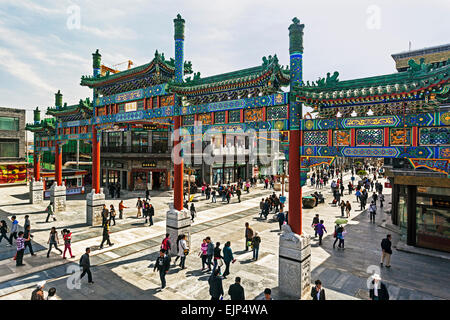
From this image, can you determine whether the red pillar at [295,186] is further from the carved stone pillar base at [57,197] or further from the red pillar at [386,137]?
the carved stone pillar base at [57,197]

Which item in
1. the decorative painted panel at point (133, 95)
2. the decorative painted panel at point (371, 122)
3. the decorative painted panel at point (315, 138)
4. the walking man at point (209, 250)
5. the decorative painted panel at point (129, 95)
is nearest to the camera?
the decorative painted panel at point (371, 122)

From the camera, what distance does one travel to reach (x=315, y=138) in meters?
8.37

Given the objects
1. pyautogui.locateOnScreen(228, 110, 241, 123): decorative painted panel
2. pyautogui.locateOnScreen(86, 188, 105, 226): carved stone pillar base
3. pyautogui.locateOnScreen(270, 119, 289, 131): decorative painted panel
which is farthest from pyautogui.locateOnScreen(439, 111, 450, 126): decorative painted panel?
pyautogui.locateOnScreen(86, 188, 105, 226): carved stone pillar base

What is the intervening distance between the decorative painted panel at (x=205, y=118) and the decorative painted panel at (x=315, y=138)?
417 cm

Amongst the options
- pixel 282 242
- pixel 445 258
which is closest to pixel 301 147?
pixel 282 242

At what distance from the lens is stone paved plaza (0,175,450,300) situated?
8.72 metres

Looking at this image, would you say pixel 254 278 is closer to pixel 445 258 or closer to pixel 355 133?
pixel 355 133

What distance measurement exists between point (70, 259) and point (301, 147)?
36.4 ft

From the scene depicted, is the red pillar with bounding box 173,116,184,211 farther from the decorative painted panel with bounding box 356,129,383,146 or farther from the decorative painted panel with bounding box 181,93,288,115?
the decorative painted panel with bounding box 356,129,383,146

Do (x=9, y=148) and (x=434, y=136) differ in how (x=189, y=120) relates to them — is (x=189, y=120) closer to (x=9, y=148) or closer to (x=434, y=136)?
(x=434, y=136)

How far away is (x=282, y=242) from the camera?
27.1 feet

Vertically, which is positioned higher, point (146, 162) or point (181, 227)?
point (146, 162)

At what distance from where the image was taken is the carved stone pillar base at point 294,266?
7961mm

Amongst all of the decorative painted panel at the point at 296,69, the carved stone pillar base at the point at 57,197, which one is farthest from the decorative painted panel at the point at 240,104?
the carved stone pillar base at the point at 57,197
